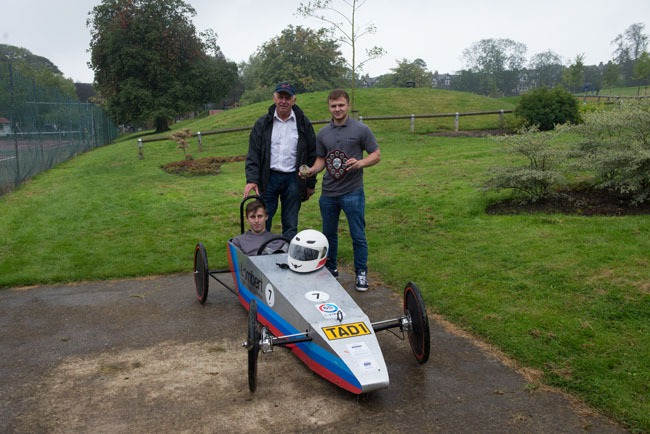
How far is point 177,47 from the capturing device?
130 ft

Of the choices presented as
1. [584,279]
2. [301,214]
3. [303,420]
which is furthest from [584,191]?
[303,420]

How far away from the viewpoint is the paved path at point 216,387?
3641mm

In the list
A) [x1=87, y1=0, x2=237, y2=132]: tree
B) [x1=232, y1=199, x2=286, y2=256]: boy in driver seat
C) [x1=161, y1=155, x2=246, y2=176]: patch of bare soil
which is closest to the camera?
[x1=232, y1=199, x2=286, y2=256]: boy in driver seat

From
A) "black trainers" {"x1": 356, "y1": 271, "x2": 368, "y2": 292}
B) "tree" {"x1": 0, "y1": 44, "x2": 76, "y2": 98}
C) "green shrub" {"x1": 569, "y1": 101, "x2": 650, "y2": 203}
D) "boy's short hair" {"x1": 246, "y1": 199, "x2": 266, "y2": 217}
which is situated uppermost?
"tree" {"x1": 0, "y1": 44, "x2": 76, "y2": 98}

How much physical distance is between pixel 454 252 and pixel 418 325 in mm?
3421

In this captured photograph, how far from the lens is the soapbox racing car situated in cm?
386

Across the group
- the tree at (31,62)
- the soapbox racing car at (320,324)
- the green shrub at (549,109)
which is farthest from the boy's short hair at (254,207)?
the tree at (31,62)

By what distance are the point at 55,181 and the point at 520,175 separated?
1333 cm

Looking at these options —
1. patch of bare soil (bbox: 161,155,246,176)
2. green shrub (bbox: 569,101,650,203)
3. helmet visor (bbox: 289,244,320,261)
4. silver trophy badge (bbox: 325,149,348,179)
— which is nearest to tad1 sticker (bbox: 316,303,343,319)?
helmet visor (bbox: 289,244,320,261)

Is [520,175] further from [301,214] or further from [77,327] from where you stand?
[77,327]

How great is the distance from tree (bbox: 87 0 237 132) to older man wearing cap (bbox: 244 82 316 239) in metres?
34.6

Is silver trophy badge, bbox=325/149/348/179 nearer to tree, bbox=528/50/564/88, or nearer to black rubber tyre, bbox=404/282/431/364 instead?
black rubber tyre, bbox=404/282/431/364

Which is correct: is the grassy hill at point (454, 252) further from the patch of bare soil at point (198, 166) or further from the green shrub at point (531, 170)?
the patch of bare soil at point (198, 166)

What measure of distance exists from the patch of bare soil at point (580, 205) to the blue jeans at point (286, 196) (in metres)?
4.44
